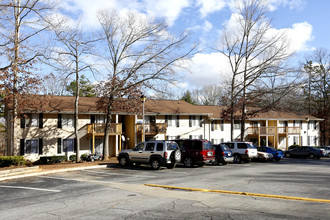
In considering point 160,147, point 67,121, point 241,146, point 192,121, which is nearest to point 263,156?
point 241,146

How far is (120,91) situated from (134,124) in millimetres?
7883

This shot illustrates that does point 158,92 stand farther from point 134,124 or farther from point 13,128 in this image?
point 13,128

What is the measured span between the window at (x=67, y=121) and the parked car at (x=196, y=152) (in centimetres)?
1334

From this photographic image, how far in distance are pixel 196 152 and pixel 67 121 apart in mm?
14870

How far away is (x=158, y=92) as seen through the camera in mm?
25875

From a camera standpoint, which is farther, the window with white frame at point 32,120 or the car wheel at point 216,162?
the window with white frame at point 32,120

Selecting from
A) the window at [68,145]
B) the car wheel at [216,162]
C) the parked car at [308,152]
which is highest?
the window at [68,145]

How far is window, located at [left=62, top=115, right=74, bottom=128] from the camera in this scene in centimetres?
3015

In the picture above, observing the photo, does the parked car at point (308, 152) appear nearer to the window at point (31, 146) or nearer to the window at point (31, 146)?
the window at point (31, 146)

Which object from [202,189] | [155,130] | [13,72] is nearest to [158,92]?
[155,130]

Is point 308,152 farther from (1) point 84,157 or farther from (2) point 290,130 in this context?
(1) point 84,157

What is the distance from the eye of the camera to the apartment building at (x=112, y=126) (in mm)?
27906

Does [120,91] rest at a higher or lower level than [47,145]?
higher

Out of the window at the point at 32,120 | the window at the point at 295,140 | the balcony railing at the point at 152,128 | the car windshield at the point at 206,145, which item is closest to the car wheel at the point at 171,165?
the car windshield at the point at 206,145
